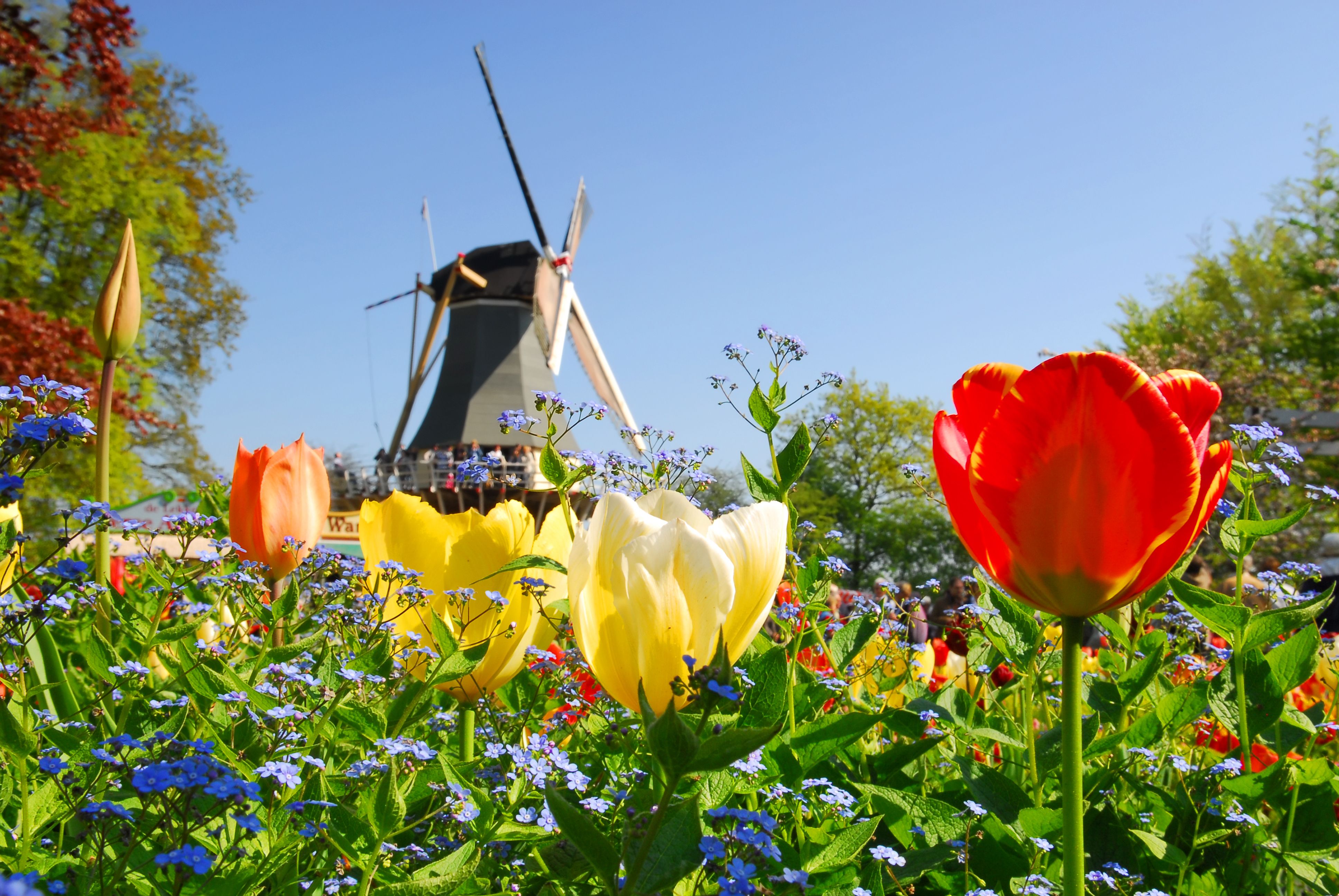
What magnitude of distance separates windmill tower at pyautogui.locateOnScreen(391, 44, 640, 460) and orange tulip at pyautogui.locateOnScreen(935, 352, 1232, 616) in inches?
1132

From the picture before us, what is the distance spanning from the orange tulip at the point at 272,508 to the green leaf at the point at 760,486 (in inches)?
35.3

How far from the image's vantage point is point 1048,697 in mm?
1787

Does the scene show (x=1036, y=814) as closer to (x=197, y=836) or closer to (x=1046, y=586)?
(x=1046, y=586)

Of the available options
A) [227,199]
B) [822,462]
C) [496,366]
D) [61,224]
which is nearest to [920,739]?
[61,224]

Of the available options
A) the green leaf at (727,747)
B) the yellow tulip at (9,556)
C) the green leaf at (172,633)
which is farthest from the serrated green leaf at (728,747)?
the green leaf at (172,633)

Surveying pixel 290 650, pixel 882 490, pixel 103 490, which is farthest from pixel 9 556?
pixel 882 490

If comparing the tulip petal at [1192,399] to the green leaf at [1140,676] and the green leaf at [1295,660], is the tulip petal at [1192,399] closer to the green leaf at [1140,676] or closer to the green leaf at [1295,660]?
the green leaf at [1140,676]

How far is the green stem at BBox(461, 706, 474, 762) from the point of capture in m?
1.36

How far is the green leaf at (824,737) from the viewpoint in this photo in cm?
113

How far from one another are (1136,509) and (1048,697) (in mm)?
1062

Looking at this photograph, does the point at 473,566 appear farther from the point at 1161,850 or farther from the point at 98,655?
the point at 1161,850

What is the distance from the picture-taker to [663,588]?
0.94 metres

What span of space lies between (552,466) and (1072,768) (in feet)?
2.28

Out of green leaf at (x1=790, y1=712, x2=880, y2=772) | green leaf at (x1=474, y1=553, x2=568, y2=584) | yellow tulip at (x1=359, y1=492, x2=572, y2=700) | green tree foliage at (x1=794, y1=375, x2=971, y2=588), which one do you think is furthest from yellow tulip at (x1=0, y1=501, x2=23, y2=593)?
green tree foliage at (x1=794, y1=375, x2=971, y2=588)
